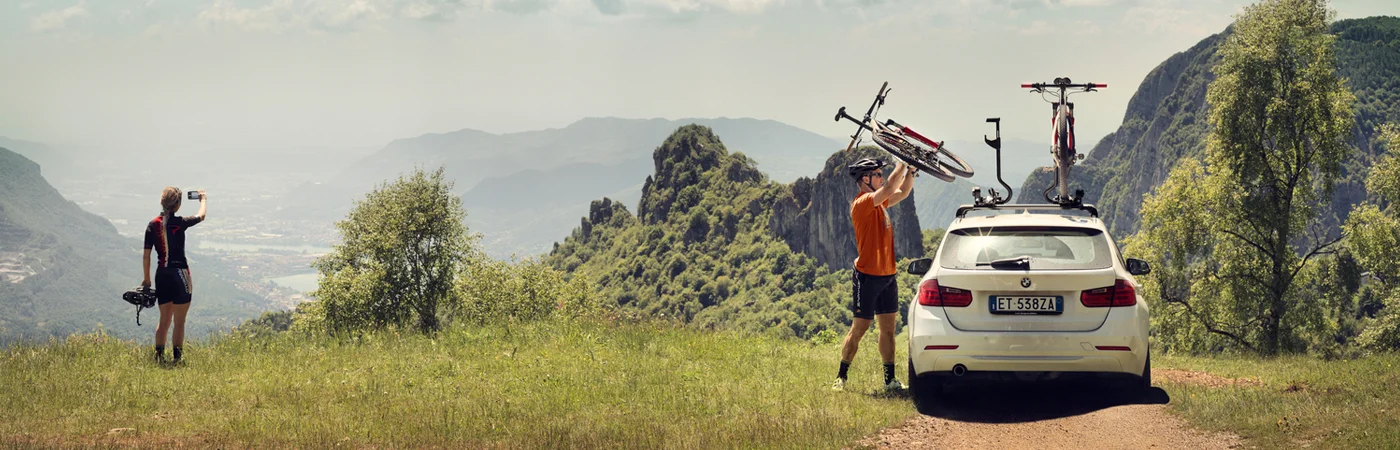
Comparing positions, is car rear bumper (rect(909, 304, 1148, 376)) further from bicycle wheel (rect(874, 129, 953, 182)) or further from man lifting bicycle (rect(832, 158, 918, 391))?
bicycle wheel (rect(874, 129, 953, 182))

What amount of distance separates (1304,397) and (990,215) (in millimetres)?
2807

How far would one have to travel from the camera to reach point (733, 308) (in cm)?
14700

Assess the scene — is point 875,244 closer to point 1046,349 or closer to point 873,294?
point 873,294

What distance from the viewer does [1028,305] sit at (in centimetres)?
751

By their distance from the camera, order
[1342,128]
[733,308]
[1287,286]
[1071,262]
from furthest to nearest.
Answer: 1. [733,308]
2. [1287,286]
3. [1342,128]
4. [1071,262]

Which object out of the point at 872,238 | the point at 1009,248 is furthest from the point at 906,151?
the point at 1009,248

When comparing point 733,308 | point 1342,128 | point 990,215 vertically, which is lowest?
point 733,308

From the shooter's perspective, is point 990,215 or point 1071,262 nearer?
point 1071,262

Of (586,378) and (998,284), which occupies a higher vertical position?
(998,284)

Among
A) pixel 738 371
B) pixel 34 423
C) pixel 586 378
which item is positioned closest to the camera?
pixel 34 423

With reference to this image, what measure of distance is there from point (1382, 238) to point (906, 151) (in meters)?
23.1

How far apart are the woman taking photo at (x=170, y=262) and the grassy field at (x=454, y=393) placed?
0.59 metres

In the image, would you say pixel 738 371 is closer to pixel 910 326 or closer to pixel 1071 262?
pixel 910 326

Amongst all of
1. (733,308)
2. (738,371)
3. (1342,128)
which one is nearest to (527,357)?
(738,371)
